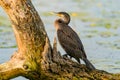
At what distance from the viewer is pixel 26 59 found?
891 cm

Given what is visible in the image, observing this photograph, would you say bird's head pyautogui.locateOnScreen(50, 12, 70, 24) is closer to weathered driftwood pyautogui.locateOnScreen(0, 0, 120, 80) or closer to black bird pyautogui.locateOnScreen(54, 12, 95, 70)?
black bird pyautogui.locateOnScreen(54, 12, 95, 70)

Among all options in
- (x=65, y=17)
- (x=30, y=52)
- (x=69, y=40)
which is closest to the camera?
(x=30, y=52)

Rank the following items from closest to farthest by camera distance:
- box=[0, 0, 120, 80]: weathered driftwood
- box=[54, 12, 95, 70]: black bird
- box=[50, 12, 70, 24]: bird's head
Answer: box=[0, 0, 120, 80]: weathered driftwood, box=[54, 12, 95, 70]: black bird, box=[50, 12, 70, 24]: bird's head

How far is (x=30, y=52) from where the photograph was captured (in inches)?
352

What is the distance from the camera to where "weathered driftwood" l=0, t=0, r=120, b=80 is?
8766mm

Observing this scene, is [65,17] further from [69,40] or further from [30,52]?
[30,52]

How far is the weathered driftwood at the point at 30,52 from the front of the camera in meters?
8.77

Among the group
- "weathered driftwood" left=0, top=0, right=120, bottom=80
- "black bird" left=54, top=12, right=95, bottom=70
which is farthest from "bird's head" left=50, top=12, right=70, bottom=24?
"weathered driftwood" left=0, top=0, right=120, bottom=80

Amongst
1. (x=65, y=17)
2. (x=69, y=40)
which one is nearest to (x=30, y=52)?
(x=69, y=40)

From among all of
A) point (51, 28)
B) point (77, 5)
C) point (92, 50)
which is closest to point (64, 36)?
point (92, 50)

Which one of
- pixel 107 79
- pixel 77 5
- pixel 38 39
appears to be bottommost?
pixel 107 79

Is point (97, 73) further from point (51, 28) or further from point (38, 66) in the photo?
point (51, 28)

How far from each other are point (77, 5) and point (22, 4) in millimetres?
11515

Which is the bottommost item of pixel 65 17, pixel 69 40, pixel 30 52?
pixel 30 52
